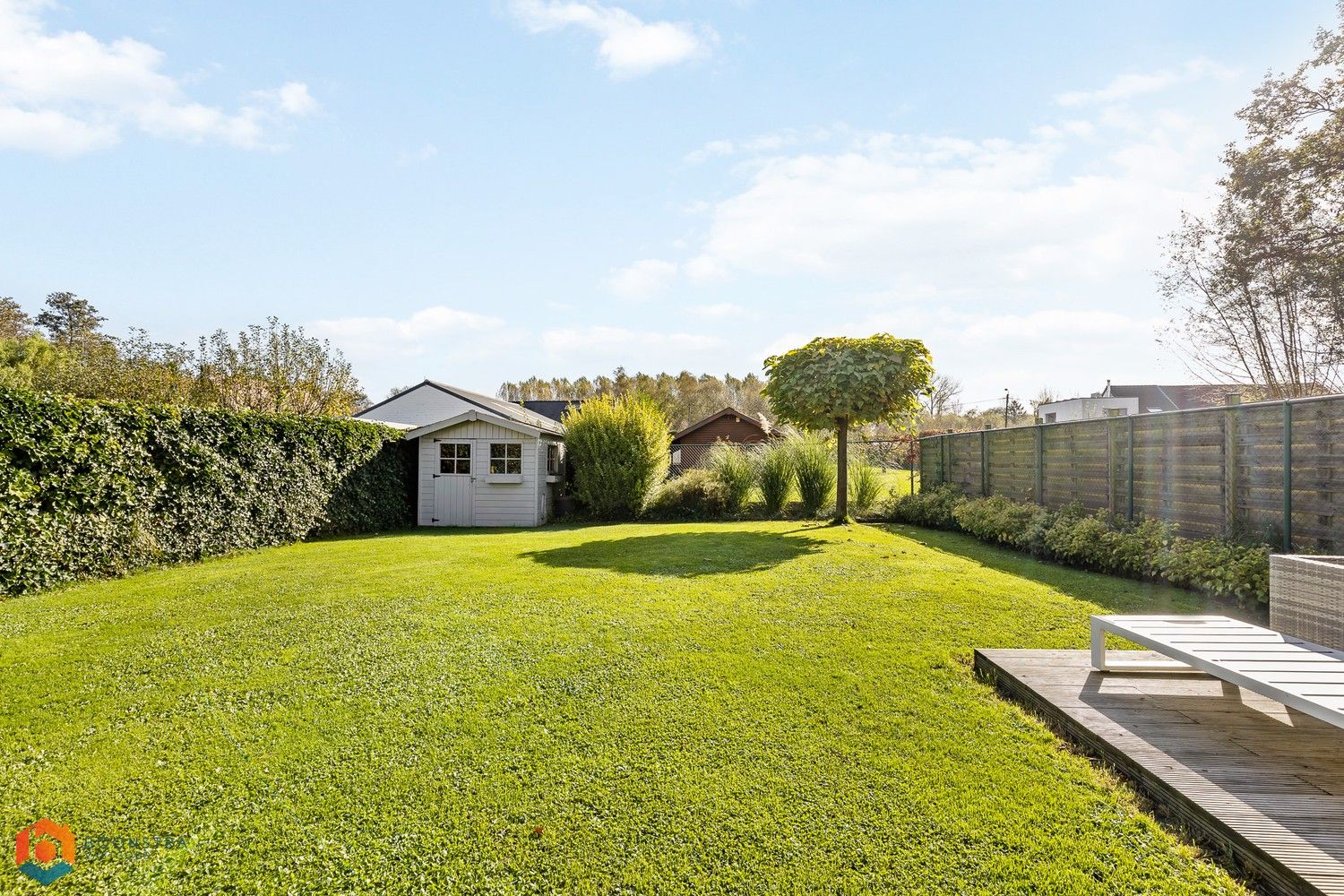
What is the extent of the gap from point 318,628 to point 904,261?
34.3 ft

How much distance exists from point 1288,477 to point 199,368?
2379 cm

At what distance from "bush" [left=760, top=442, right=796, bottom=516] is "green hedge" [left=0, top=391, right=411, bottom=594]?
8.01 meters

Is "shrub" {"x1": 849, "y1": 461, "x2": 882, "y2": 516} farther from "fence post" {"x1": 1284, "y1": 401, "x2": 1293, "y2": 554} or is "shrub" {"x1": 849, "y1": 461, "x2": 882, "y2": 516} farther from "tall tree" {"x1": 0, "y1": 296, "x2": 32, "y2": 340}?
"tall tree" {"x1": 0, "y1": 296, "x2": 32, "y2": 340}

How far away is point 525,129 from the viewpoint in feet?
Answer: 27.1

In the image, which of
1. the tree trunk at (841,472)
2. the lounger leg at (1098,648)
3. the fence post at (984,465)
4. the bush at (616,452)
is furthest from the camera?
the bush at (616,452)

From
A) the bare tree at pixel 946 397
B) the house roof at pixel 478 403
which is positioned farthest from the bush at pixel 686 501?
the bare tree at pixel 946 397

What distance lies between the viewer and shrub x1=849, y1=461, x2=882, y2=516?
12.2 meters

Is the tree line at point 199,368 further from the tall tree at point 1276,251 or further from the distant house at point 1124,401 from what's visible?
the distant house at point 1124,401

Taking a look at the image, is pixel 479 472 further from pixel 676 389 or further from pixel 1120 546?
pixel 676 389

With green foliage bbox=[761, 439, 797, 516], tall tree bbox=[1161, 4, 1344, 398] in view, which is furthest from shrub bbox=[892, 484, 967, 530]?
tall tree bbox=[1161, 4, 1344, 398]

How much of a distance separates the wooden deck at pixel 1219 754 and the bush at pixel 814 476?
8537 mm

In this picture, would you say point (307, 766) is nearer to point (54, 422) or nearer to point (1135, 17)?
point (54, 422)

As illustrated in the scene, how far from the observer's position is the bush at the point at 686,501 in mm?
12672

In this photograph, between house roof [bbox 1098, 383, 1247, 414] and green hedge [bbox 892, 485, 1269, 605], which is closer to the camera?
green hedge [bbox 892, 485, 1269, 605]
